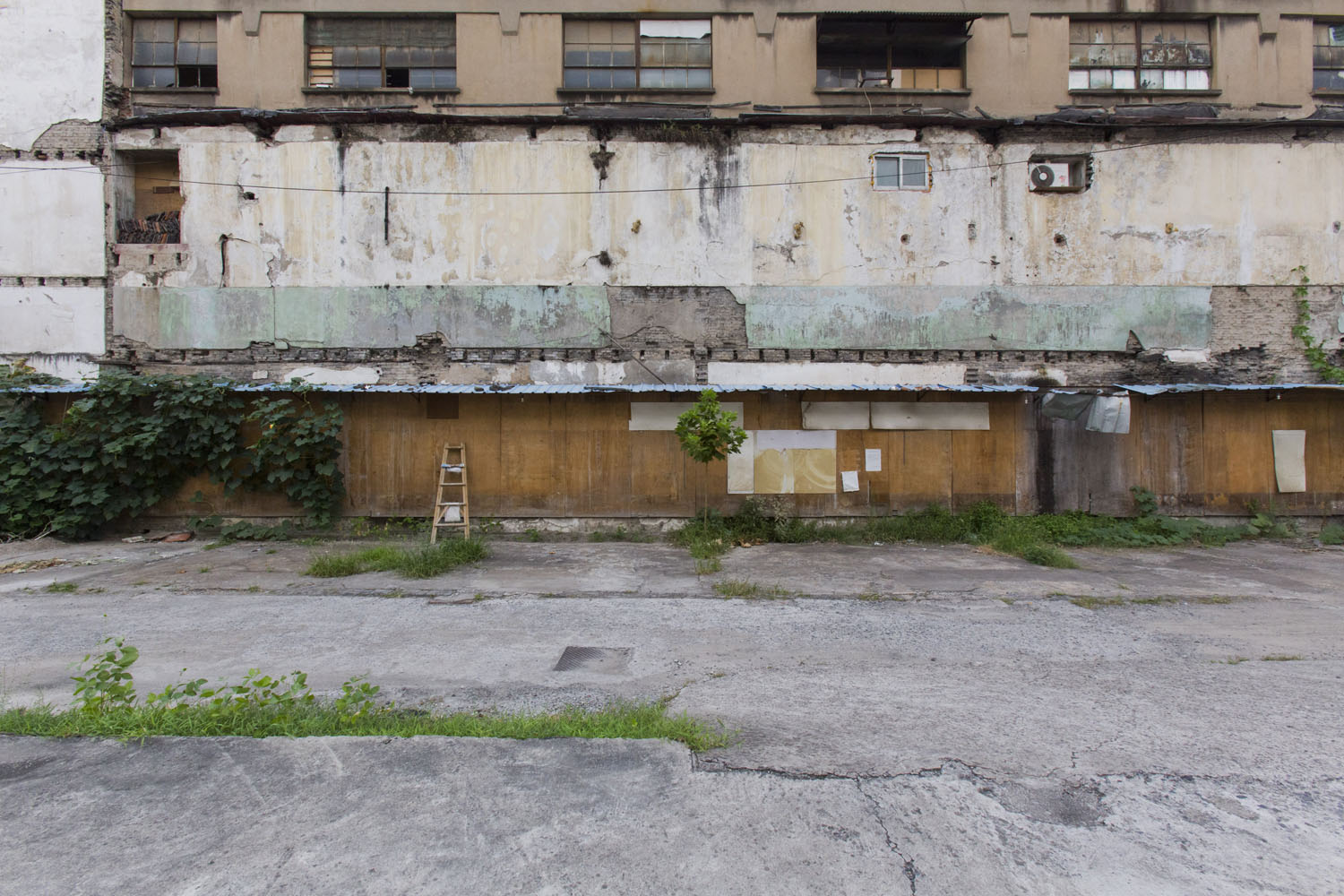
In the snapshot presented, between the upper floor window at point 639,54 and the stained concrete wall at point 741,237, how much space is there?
1.61 metres

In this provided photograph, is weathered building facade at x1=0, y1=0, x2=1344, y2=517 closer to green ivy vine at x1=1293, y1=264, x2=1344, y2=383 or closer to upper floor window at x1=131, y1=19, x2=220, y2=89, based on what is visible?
green ivy vine at x1=1293, y1=264, x2=1344, y2=383

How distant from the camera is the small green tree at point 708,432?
9.91 m

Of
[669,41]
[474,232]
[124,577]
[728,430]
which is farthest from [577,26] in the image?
[124,577]

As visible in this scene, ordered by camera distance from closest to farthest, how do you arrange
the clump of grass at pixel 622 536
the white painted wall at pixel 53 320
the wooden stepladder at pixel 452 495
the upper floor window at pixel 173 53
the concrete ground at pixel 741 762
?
the concrete ground at pixel 741 762
the wooden stepladder at pixel 452 495
the clump of grass at pixel 622 536
the white painted wall at pixel 53 320
the upper floor window at pixel 173 53

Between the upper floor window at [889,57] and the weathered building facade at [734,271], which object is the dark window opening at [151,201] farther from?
the upper floor window at [889,57]

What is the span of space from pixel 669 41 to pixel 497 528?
10382 mm

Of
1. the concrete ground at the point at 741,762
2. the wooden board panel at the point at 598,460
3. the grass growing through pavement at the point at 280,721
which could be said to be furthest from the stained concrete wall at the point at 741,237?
the grass growing through pavement at the point at 280,721

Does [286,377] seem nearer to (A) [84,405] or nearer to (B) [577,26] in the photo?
(A) [84,405]

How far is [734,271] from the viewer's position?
481 inches

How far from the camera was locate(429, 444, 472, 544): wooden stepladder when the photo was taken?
10.9 metres

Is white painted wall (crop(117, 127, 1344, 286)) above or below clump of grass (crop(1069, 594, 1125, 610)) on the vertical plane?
above

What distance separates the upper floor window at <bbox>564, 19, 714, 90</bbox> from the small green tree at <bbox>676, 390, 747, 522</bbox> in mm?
7270

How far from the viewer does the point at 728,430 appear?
10.0 m

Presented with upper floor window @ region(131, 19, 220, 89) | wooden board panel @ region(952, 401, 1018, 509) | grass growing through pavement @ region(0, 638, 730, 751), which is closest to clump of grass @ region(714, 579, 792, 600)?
grass growing through pavement @ region(0, 638, 730, 751)
